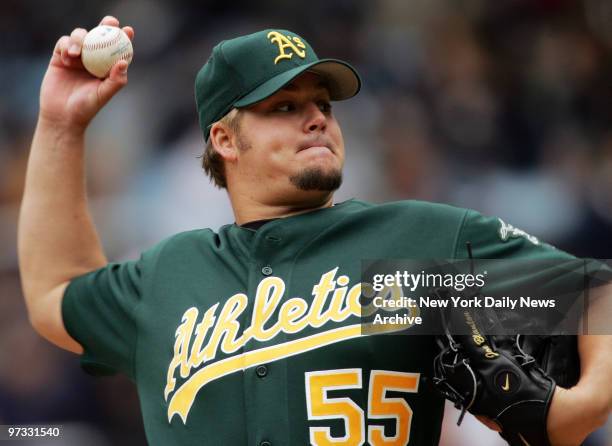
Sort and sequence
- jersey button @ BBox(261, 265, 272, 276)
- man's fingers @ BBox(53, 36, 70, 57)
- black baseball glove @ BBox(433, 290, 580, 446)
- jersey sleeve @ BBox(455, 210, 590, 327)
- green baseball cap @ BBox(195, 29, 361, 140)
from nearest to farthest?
black baseball glove @ BBox(433, 290, 580, 446)
jersey sleeve @ BBox(455, 210, 590, 327)
jersey button @ BBox(261, 265, 272, 276)
green baseball cap @ BBox(195, 29, 361, 140)
man's fingers @ BBox(53, 36, 70, 57)

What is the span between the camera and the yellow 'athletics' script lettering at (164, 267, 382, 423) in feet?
7.98

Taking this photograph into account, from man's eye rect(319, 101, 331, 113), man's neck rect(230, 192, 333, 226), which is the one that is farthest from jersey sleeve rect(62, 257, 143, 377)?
man's eye rect(319, 101, 331, 113)

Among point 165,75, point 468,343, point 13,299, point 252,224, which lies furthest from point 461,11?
point 468,343

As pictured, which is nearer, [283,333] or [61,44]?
[283,333]

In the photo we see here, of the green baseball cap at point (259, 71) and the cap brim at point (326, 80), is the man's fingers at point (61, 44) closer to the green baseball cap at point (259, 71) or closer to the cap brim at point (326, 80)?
the green baseball cap at point (259, 71)

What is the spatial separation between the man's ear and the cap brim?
0.33 feet

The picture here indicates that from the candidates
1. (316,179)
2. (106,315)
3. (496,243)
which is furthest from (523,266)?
(106,315)

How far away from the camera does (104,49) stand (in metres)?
2.74

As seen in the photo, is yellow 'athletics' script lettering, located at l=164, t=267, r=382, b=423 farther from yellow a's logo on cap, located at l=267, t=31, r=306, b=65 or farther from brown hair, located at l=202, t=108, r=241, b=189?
yellow a's logo on cap, located at l=267, t=31, r=306, b=65

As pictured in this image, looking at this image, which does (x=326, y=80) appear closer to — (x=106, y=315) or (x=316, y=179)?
(x=316, y=179)

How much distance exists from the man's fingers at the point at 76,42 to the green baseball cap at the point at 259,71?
355 mm

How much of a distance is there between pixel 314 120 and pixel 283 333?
60 cm

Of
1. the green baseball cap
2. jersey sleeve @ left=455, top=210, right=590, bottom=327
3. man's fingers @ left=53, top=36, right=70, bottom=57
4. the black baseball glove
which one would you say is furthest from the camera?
man's fingers @ left=53, top=36, right=70, bottom=57

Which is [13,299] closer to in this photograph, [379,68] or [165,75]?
[165,75]
